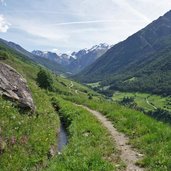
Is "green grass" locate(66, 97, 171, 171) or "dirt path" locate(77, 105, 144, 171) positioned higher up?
"green grass" locate(66, 97, 171, 171)

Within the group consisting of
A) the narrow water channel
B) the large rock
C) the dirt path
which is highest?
the large rock

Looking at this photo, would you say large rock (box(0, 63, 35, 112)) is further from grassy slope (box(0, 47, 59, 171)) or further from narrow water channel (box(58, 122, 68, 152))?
narrow water channel (box(58, 122, 68, 152))

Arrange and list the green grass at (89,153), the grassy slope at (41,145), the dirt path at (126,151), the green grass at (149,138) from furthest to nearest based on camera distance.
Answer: the grassy slope at (41,145)
the dirt path at (126,151)
the green grass at (89,153)
the green grass at (149,138)

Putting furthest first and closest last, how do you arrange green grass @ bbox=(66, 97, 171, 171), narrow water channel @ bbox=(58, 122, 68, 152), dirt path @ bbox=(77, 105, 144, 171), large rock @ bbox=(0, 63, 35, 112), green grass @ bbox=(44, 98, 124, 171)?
large rock @ bbox=(0, 63, 35, 112), narrow water channel @ bbox=(58, 122, 68, 152), dirt path @ bbox=(77, 105, 144, 171), green grass @ bbox=(44, 98, 124, 171), green grass @ bbox=(66, 97, 171, 171)

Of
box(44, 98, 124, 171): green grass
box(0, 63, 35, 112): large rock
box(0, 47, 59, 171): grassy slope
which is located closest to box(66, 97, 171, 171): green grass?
box(44, 98, 124, 171): green grass

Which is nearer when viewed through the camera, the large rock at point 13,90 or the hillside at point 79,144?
the hillside at point 79,144

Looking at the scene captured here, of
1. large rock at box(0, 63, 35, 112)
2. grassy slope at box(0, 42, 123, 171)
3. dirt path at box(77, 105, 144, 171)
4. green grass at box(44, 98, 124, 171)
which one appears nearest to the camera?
green grass at box(44, 98, 124, 171)

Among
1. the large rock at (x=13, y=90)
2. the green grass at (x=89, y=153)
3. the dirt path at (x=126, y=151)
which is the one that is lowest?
the dirt path at (x=126, y=151)

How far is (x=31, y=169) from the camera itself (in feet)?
62.6

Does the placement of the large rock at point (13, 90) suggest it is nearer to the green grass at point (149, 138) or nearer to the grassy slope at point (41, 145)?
the grassy slope at point (41, 145)

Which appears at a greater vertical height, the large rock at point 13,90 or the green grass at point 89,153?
the large rock at point 13,90

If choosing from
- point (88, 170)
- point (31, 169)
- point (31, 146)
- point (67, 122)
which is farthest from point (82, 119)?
point (88, 170)

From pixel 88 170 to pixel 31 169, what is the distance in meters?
3.66

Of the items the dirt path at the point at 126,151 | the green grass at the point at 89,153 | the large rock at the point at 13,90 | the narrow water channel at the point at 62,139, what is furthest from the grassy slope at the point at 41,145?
the large rock at the point at 13,90
